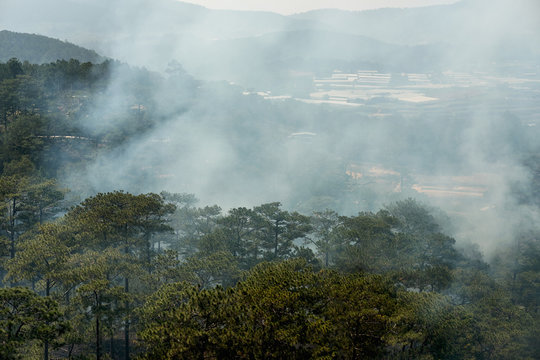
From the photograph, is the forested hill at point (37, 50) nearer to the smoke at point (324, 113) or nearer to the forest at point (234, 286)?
the smoke at point (324, 113)

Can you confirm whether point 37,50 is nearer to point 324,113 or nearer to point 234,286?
point 324,113

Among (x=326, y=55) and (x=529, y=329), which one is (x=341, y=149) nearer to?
(x=326, y=55)

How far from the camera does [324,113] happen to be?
88.1 metres

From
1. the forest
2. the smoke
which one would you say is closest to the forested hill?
the smoke

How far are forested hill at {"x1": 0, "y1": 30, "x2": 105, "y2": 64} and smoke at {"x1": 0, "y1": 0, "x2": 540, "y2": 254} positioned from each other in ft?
87.3

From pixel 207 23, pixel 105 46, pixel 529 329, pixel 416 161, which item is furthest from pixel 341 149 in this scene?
pixel 207 23

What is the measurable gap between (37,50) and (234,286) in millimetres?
88878

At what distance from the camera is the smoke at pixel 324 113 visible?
5156 cm

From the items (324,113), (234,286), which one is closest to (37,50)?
(324,113)

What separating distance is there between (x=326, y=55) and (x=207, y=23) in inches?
2352

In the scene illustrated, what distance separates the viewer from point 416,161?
68812mm

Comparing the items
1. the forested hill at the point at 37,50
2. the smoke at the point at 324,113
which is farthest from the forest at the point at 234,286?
the forested hill at the point at 37,50

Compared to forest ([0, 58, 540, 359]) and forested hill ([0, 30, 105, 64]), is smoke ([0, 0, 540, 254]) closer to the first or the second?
forest ([0, 58, 540, 359])

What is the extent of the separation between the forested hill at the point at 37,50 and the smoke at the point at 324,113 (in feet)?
87.3
